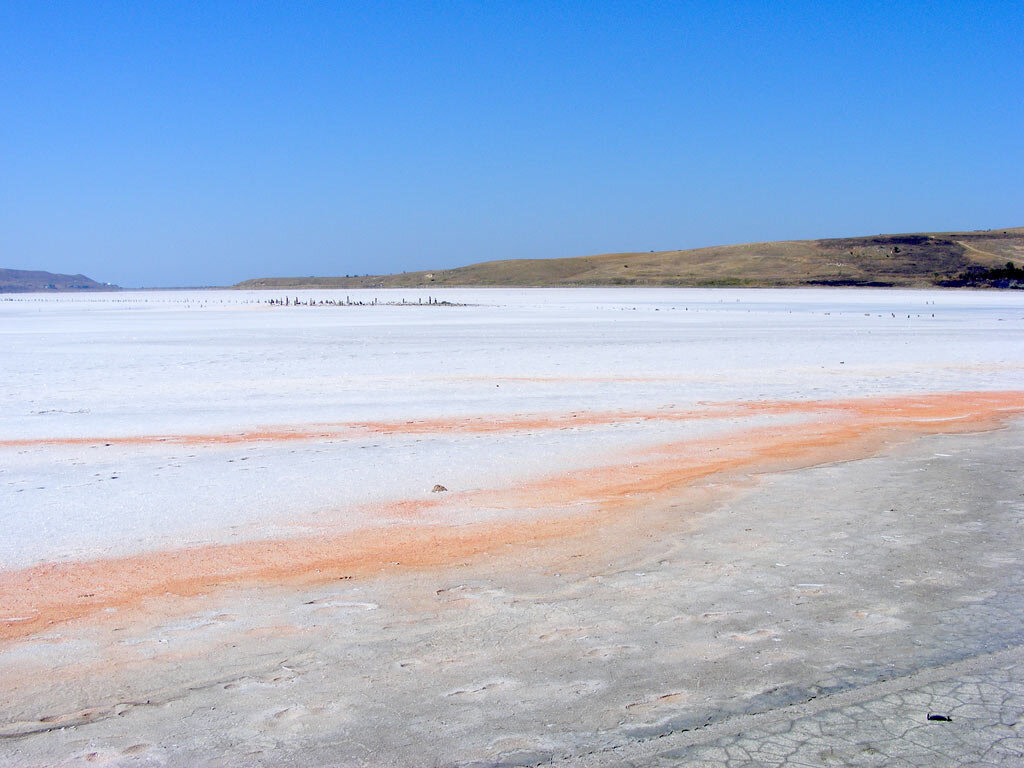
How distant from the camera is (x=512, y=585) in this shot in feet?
18.4

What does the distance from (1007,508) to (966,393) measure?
7.95m

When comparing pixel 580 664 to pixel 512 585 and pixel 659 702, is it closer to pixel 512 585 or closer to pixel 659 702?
pixel 659 702

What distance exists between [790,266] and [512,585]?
104 m

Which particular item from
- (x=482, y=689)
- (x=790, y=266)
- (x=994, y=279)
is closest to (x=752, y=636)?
(x=482, y=689)

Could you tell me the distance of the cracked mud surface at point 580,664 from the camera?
3.67 meters

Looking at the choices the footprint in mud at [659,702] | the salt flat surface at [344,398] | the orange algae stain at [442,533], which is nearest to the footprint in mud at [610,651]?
the footprint in mud at [659,702]

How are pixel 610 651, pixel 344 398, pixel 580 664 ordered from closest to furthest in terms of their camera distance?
pixel 580 664, pixel 610 651, pixel 344 398

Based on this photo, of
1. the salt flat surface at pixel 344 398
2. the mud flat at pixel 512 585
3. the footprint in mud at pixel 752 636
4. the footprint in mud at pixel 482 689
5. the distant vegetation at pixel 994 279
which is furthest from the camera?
the distant vegetation at pixel 994 279

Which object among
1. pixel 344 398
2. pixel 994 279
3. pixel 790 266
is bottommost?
pixel 344 398

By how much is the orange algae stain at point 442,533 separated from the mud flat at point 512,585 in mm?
30

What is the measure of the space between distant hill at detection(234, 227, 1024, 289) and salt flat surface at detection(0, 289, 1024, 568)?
56.5 metres

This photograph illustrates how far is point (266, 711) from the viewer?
13.0ft

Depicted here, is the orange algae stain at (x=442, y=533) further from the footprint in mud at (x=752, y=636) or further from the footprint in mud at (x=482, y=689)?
the footprint in mud at (x=752, y=636)

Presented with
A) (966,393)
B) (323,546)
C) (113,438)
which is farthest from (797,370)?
(323,546)
